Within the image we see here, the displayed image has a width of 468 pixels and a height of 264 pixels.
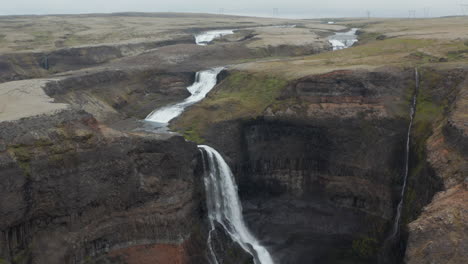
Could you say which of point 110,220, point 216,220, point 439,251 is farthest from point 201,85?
point 439,251

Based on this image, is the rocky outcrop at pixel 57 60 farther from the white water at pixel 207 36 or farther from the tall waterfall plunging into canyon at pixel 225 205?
the tall waterfall plunging into canyon at pixel 225 205

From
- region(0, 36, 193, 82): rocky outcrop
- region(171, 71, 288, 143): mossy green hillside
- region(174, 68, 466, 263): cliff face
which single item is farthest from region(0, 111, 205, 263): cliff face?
region(0, 36, 193, 82): rocky outcrop

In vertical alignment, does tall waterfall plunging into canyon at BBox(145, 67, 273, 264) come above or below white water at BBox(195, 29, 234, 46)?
below

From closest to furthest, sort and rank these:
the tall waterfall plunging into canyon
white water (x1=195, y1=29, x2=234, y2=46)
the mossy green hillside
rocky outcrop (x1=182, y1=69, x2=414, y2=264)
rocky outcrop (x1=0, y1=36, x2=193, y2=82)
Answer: the tall waterfall plunging into canyon, rocky outcrop (x1=182, y1=69, x2=414, y2=264), the mossy green hillside, rocky outcrop (x1=0, y1=36, x2=193, y2=82), white water (x1=195, y1=29, x2=234, y2=46)

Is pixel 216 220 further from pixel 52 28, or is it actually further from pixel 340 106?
pixel 52 28

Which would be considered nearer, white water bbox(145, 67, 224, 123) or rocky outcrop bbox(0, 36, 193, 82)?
white water bbox(145, 67, 224, 123)

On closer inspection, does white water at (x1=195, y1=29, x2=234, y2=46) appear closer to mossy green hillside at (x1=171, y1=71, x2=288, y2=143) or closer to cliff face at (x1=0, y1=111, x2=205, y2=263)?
mossy green hillside at (x1=171, y1=71, x2=288, y2=143)

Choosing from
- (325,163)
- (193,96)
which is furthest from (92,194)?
(193,96)

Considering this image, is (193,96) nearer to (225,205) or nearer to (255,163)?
(255,163)
